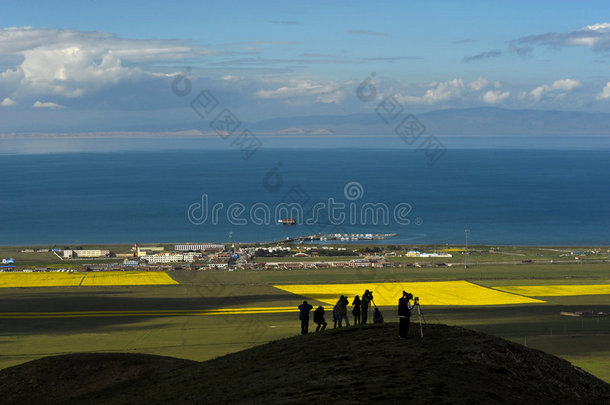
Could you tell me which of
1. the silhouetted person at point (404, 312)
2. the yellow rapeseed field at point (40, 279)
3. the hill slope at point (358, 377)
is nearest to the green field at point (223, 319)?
the yellow rapeseed field at point (40, 279)

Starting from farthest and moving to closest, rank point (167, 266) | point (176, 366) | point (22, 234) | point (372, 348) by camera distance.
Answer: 1. point (22, 234)
2. point (167, 266)
3. point (176, 366)
4. point (372, 348)

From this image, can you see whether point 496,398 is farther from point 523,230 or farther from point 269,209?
point 269,209

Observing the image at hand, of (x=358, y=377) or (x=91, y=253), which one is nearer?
(x=358, y=377)

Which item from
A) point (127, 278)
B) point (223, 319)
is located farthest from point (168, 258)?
point (223, 319)

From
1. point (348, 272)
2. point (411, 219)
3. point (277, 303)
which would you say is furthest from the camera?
point (411, 219)

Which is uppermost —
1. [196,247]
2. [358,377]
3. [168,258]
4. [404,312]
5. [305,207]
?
[305,207]

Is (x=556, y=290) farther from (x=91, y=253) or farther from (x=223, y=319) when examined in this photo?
(x=91, y=253)

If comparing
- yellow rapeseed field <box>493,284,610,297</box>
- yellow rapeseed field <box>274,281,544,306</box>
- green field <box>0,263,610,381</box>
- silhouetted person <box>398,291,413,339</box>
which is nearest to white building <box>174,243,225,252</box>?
green field <box>0,263,610,381</box>

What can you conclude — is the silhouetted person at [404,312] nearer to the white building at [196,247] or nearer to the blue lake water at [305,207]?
the white building at [196,247]

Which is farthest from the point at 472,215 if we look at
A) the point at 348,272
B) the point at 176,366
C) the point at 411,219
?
the point at 176,366
